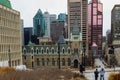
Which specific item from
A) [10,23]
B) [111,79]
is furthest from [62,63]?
[111,79]

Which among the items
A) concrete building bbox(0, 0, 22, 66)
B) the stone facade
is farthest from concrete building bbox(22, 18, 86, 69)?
concrete building bbox(0, 0, 22, 66)

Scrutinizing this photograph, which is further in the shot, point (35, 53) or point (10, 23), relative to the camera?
point (35, 53)

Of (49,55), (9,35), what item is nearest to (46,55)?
(49,55)

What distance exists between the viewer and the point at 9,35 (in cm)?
8856

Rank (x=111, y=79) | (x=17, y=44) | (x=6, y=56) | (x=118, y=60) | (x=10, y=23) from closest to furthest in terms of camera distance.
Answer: (x=111, y=79) → (x=6, y=56) → (x=10, y=23) → (x=17, y=44) → (x=118, y=60)

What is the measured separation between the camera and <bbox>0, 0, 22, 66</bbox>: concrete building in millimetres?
80912

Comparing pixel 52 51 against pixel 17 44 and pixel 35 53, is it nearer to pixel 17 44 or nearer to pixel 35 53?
pixel 35 53

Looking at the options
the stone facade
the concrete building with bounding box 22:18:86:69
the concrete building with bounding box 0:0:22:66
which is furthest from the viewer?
the stone facade

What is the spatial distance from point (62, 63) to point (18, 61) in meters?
28.9

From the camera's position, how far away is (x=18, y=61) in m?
95.9

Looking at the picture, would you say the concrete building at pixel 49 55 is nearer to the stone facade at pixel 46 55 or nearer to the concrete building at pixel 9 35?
the stone facade at pixel 46 55

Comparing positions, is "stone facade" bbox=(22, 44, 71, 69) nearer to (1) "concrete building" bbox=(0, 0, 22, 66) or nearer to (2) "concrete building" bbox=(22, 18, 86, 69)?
(2) "concrete building" bbox=(22, 18, 86, 69)

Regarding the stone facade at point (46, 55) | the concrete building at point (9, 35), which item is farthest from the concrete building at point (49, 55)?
the concrete building at point (9, 35)

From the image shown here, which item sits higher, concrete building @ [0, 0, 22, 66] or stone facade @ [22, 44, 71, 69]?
concrete building @ [0, 0, 22, 66]
